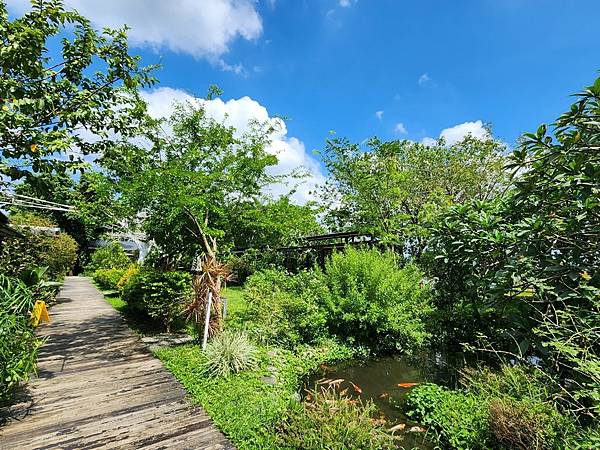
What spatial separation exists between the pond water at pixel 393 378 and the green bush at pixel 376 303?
0.48 m

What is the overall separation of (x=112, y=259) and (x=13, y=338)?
18.3m

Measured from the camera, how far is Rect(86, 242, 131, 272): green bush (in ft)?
61.7

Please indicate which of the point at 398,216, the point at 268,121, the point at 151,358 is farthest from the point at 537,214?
the point at 151,358

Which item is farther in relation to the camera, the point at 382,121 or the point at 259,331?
the point at 382,121

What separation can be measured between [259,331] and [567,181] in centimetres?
557

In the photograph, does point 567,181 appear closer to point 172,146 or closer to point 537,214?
point 537,214

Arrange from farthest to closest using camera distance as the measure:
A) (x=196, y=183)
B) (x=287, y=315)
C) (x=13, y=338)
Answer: (x=287, y=315), (x=196, y=183), (x=13, y=338)

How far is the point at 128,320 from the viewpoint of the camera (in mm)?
8484

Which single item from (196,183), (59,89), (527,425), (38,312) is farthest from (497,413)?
(38,312)

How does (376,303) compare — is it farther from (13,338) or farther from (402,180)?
(13,338)

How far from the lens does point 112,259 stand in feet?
63.6

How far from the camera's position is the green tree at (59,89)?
11.7 ft

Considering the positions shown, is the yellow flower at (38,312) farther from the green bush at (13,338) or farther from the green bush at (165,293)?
the green bush at (165,293)

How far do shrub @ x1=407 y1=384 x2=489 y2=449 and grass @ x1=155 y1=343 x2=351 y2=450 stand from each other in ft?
5.72
